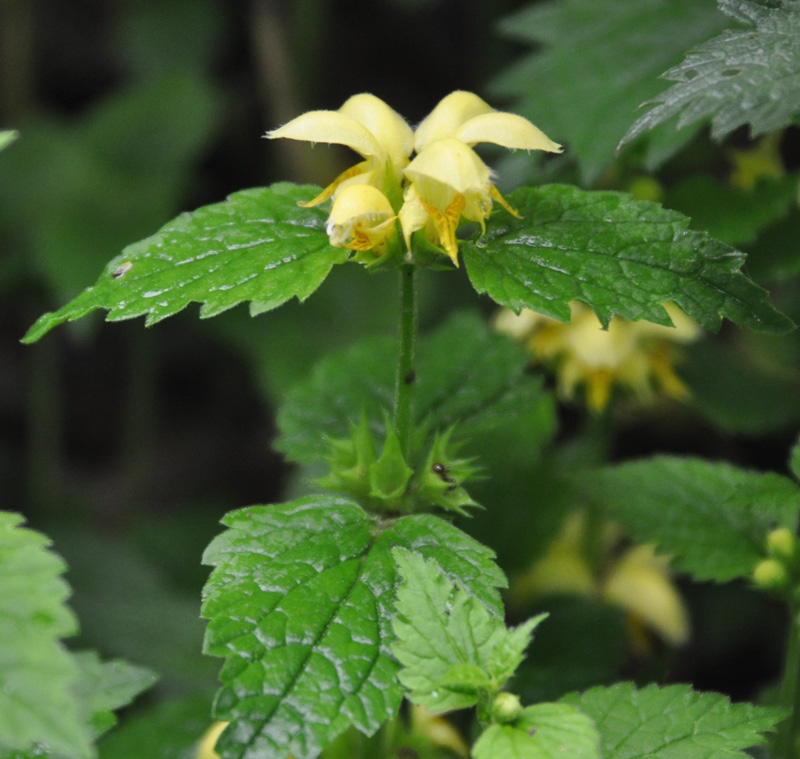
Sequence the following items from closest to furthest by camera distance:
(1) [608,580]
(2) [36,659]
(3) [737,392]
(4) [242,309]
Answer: (2) [36,659]
(1) [608,580]
(3) [737,392]
(4) [242,309]

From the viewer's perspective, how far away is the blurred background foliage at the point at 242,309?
1.15 metres

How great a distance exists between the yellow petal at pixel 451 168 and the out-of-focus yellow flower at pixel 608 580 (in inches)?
26.5

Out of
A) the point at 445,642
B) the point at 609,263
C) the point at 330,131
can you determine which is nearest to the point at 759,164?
the point at 609,263

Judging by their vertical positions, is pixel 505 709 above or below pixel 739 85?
below

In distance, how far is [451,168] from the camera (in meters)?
0.63

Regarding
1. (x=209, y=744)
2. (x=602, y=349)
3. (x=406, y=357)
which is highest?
(x=406, y=357)

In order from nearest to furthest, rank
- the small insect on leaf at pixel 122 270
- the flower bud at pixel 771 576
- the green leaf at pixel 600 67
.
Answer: the small insect on leaf at pixel 122 270 → the flower bud at pixel 771 576 → the green leaf at pixel 600 67

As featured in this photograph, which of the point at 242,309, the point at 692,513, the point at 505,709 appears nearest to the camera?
the point at 505,709

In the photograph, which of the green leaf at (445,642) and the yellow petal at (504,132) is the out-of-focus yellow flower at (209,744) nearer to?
the green leaf at (445,642)

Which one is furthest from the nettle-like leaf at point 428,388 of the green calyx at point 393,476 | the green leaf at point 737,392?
the green leaf at point 737,392

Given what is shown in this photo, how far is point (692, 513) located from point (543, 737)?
41cm

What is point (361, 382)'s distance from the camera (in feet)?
3.37

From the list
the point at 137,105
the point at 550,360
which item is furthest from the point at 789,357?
the point at 137,105

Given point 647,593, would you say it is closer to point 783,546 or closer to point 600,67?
point 783,546
